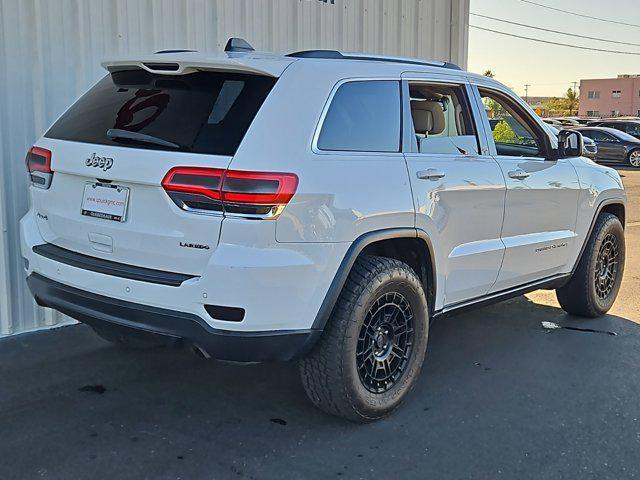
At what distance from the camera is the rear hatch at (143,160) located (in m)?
3.29

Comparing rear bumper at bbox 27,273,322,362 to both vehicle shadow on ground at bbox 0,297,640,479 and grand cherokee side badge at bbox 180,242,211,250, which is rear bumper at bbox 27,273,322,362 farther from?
vehicle shadow on ground at bbox 0,297,640,479

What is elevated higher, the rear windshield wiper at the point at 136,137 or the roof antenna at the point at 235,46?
the roof antenna at the point at 235,46

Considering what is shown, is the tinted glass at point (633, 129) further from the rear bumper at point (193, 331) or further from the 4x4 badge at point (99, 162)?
the 4x4 badge at point (99, 162)

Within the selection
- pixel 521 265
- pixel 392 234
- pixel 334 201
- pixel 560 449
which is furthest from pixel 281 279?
pixel 521 265

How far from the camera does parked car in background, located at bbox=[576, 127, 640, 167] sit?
24.0m

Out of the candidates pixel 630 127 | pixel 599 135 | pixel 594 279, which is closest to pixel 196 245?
pixel 594 279

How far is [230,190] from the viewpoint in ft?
10.5

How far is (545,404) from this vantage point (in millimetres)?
4301

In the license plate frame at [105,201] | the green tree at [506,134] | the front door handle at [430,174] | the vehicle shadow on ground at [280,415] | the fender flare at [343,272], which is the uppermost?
the green tree at [506,134]

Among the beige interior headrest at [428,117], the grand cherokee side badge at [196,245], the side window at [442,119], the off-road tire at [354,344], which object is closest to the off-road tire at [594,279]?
the side window at [442,119]

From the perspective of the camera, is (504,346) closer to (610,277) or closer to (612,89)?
(610,277)

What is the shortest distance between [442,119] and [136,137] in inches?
79.0

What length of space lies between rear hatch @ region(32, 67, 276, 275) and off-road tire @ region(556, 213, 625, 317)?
137 inches

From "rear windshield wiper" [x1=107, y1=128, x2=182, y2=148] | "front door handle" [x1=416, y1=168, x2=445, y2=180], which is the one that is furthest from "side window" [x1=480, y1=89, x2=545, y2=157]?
"rear windshield wiper" [x1=107, y1=128, x2=182, y2=148]
